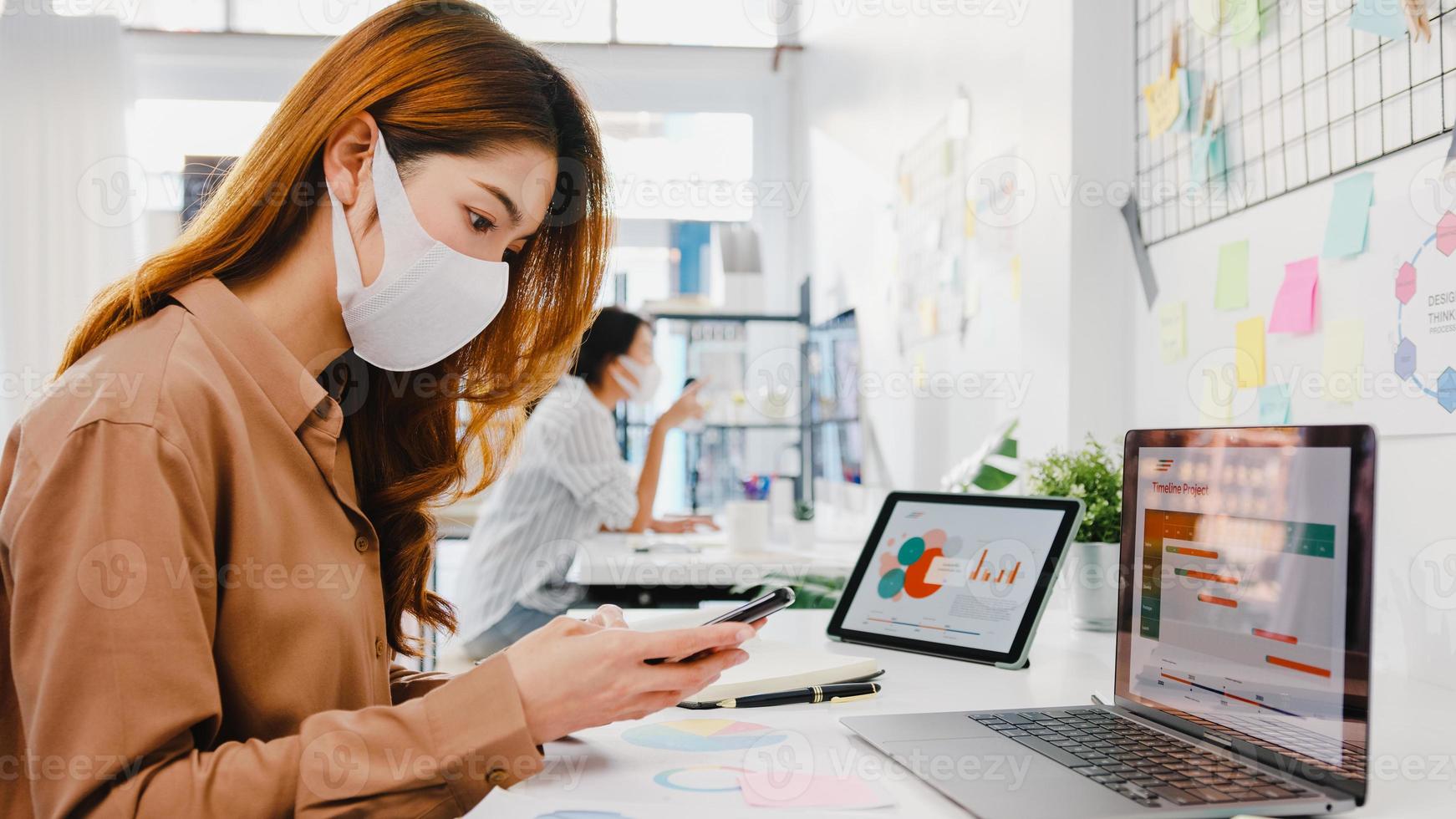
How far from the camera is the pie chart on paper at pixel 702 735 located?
80 centimetres

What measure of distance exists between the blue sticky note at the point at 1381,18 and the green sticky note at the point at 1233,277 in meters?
0.30

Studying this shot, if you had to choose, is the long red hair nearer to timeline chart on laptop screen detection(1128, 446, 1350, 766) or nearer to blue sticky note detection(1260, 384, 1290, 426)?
timeline chart on laptop screen detection(1128, 446, 1350, 766)

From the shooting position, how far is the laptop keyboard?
0.64m

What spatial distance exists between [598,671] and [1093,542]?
2.67ft

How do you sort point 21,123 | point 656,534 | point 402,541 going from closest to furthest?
point 402,541 → point 656,534 → point 21,123

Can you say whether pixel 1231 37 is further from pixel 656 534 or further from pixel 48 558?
pixel 656 534

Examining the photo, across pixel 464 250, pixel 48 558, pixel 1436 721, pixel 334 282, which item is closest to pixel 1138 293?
pixel 1436 721

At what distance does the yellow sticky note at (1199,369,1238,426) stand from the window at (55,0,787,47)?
→ 354 centimetres

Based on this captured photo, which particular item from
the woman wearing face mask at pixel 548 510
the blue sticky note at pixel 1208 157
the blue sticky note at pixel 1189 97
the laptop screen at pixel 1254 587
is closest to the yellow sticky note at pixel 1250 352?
the blue sticky note at pixel 1208 157

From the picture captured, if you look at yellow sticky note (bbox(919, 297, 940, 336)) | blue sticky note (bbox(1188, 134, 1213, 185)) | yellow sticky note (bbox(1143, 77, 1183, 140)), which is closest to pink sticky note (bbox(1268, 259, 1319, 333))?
blue sticky note (bbox(1188, 134, 1213, 185))

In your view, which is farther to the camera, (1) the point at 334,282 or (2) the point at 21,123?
(2) the point at 21,123

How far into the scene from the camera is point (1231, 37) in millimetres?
1331

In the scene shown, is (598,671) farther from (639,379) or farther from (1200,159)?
(639,379)

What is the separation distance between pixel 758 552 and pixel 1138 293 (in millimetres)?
1230
